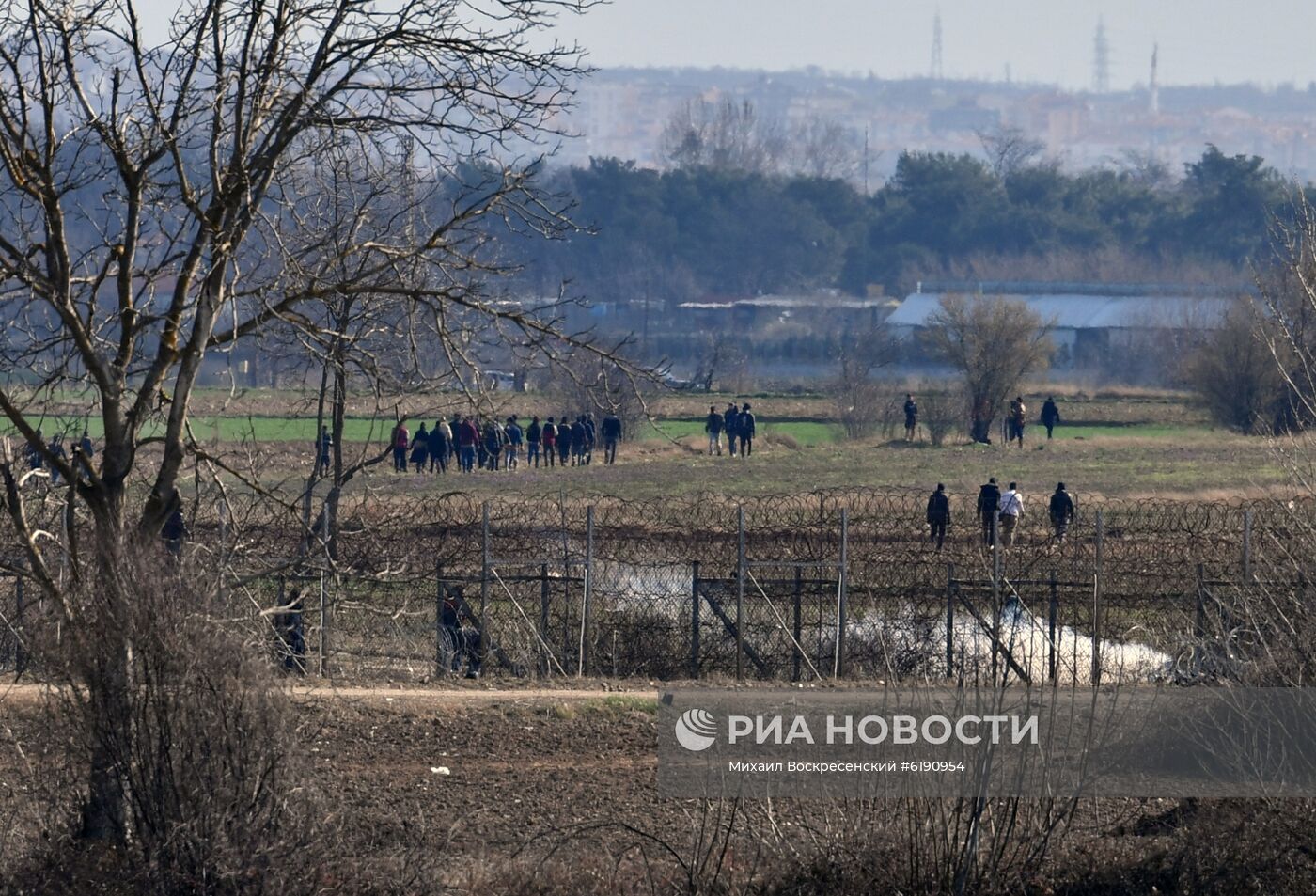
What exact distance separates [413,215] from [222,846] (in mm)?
3674

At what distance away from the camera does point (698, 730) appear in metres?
10.5

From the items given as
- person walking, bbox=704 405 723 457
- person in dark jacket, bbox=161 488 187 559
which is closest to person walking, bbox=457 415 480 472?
person walking, bbox=704 405 723 457

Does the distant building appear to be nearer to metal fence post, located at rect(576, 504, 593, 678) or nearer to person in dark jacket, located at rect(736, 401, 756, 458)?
person in dark jacket, located at rect(736, 401, 756, 458)

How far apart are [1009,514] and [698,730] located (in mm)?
11728

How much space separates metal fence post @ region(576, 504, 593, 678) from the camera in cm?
1459

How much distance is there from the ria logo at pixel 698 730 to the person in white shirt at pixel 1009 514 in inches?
437

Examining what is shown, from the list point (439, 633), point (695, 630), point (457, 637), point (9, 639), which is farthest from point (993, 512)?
point (9, 639)

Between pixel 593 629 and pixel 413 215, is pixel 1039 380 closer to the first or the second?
pixel 593 629

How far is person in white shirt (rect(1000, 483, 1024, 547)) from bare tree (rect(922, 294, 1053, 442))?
19.0m

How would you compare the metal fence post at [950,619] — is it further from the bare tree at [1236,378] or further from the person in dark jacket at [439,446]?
the bare tree at [1236,378]

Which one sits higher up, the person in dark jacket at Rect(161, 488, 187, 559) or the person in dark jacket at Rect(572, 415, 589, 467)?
the person in dark jacket at Rect(161, 488, 187, 559)

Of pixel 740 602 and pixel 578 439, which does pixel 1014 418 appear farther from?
pixel 740 602

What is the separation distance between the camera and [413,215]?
9.24 metres

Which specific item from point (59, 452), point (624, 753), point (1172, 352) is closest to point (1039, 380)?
point (1172, 352)
